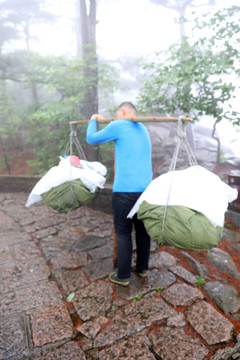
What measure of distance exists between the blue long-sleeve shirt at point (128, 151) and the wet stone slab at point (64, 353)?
4.73 ft

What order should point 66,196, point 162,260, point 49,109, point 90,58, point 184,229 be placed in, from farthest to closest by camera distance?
point 49,109 → point 90,58 → point 162,260 → point 66,196 → point 184,229

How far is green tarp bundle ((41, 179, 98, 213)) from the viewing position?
2693 millimetres

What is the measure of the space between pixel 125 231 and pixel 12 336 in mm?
1383

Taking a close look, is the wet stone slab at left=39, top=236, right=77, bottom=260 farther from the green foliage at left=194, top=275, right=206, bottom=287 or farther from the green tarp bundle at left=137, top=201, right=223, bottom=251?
the green tarp bundle at left=137, top=201, right=223, bottom=251

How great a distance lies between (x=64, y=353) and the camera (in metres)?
1.91

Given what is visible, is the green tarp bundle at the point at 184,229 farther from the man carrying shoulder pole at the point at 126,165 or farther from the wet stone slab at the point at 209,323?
A: the wet stone slab at the point at 209,323

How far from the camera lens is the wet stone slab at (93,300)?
7.59 ft

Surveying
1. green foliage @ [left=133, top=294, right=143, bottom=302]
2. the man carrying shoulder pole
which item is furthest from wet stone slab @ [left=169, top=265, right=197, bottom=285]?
the man carrying shoulder pole

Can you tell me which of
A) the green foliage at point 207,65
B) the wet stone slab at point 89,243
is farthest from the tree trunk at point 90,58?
the wet stone slab at point 89,243

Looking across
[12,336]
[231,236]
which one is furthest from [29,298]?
[231,236]

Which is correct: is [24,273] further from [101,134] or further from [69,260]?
[101,134]

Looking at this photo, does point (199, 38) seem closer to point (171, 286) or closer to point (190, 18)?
point (190, 18)

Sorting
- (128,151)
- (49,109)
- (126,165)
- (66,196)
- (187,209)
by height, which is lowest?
(66,196)

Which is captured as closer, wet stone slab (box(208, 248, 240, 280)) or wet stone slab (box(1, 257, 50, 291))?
wet stone slab (box(1, 257, 50, 291))
